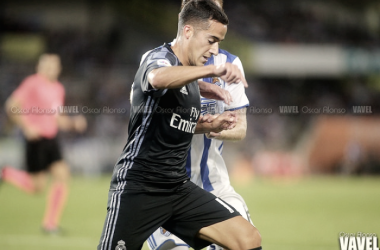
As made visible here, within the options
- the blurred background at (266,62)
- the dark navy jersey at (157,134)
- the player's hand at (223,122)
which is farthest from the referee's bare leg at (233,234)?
the blurred background at (266,62)

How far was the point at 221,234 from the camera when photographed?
398 centimetres

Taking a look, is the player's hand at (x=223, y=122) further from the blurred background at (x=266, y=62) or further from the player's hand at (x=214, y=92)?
the blurred background at (x=266, y=62)

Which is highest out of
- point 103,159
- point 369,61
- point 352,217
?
point 369,61

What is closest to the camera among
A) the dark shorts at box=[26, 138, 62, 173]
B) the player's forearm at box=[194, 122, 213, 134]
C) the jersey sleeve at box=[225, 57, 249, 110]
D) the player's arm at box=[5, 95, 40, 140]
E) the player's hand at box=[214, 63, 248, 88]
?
the player's hand at box=[214, 63, 248, 88]

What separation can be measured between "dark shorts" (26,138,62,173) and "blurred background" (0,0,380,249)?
12.7 metres

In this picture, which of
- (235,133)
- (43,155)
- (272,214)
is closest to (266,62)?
(272,214)

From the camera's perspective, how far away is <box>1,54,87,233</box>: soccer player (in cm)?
852

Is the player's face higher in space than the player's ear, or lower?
lower

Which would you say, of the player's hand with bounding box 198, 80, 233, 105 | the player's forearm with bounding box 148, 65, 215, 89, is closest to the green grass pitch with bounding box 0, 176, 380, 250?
the player's hand with bounding box 198, 80, 233, 105

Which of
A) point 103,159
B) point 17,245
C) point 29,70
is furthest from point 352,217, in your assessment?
point 29,70

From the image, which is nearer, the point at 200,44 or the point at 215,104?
the point at 200,44

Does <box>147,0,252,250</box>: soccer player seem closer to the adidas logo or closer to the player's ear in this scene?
the player's ear

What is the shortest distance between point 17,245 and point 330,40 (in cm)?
2318

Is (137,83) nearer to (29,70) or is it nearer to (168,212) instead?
(168,212)
